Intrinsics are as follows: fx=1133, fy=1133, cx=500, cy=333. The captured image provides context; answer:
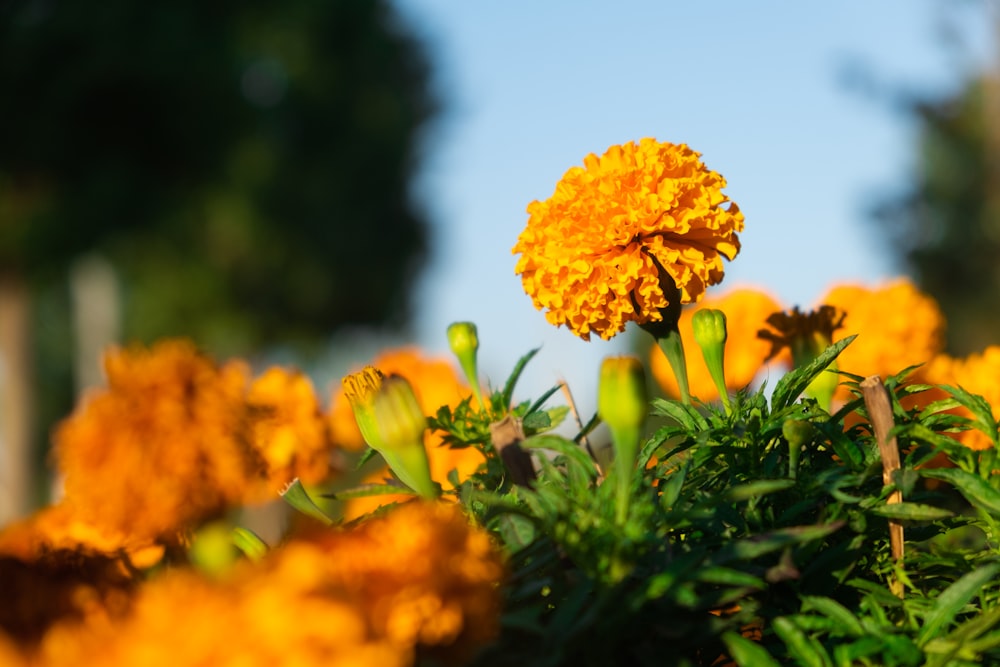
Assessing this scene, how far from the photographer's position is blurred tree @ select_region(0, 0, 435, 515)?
992 centimetres

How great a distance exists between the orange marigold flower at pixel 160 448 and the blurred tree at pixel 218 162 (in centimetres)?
965

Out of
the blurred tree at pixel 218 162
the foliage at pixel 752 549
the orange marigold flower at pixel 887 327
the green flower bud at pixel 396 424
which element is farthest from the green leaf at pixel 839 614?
the blurred tree at pixel 218 162

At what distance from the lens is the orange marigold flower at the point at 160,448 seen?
792 mm

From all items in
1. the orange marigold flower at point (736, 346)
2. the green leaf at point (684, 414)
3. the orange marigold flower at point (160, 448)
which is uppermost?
the orange marigold flower at point (736, 346)

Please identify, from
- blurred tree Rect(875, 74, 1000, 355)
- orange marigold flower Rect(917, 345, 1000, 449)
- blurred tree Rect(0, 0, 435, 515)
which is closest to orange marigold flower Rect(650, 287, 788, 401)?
orange marigold flower Rect(917, 345, 1000, 449)

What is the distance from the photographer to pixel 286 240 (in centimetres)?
1809

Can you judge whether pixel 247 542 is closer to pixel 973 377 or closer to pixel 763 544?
pixel 763 544

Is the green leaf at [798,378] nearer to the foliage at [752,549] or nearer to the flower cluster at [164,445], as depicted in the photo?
the foliage at [752,549]

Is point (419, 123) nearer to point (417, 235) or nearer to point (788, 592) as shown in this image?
point (417, 235)

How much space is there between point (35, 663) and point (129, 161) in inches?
424

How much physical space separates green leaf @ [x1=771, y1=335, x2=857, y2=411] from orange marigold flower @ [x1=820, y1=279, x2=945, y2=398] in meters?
0.63

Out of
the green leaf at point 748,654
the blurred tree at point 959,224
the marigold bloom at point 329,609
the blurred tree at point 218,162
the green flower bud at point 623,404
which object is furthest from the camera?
the blurred tree at point 959,224

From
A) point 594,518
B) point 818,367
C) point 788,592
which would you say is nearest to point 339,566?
point 594,518

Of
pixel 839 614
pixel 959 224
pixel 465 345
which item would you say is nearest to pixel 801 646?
pixel 839 614
